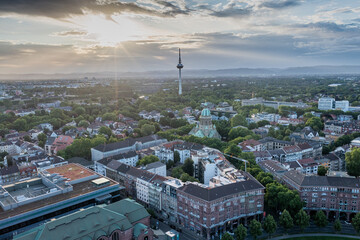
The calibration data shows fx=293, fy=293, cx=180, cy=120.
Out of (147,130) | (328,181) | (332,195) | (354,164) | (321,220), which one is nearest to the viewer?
(321,220)

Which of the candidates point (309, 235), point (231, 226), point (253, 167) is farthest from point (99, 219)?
point (253, 167)

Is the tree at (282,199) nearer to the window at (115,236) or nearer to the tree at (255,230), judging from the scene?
the tree at (255,230)

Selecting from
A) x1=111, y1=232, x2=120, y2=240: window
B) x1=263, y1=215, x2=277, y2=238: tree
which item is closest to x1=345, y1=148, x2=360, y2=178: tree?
x1=263, y1=215, x2=277, y2=238: tree

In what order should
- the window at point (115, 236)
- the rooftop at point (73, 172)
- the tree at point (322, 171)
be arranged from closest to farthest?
the window at point (115, 236)
the rooftop at point (73, 172)
the tree at point (322, 171)

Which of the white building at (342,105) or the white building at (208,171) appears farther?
the white building at (342,105)

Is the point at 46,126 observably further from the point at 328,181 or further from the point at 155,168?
the point at 328,181

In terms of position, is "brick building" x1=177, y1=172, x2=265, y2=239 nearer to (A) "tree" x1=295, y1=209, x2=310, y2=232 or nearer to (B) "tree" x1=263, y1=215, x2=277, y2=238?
(B) "tree" x1=263, y1=215, x2=277, y2=238

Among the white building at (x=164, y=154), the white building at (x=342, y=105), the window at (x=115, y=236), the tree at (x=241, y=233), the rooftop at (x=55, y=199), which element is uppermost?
the white building at (x=342, y=105)

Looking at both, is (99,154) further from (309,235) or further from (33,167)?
(309,235)

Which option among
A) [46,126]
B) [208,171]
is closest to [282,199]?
[208,171]

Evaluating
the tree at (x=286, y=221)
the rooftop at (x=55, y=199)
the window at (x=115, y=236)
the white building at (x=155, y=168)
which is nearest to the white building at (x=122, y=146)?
the white building at (x=155, y=168)

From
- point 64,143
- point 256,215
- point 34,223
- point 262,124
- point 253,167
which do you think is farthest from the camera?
point 262,124
